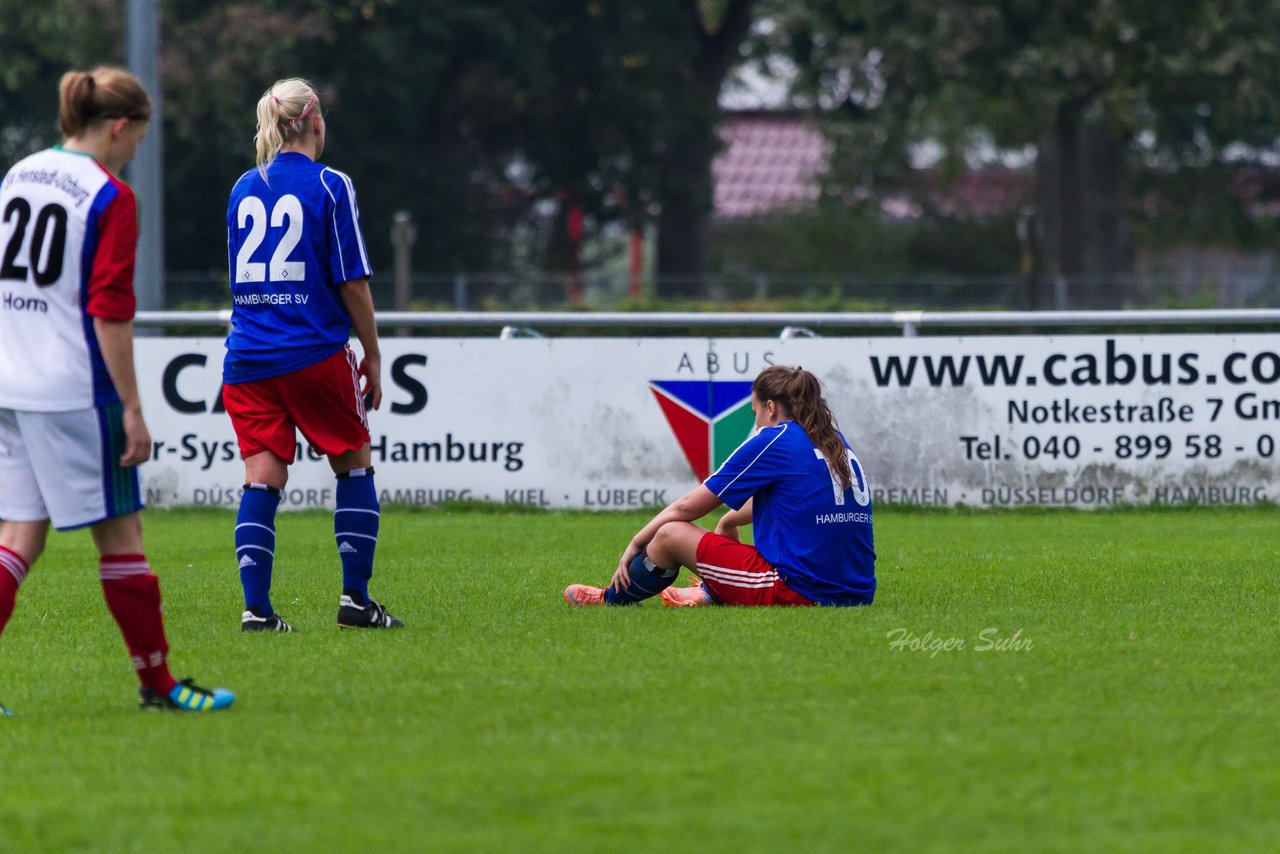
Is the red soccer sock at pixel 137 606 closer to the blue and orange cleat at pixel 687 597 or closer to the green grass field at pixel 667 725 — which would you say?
the green grass field at pixel 667 725

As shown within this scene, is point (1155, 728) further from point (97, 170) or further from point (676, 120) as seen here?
point (676, 120)

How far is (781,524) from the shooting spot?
Answer: 7059 millimetres

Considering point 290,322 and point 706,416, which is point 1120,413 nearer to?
point 706,416

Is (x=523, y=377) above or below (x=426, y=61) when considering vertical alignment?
below

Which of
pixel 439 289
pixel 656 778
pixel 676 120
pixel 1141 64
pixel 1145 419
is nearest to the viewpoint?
pixel 656 778

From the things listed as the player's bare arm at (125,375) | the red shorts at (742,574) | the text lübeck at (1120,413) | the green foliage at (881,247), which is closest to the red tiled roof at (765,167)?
the green foliage at (881,247)

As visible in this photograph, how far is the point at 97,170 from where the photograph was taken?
487 centimetres

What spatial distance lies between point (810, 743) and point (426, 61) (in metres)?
26.9

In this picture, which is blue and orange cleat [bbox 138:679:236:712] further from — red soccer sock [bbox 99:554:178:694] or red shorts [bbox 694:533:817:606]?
red shorts [bbox 694:533:817:606]

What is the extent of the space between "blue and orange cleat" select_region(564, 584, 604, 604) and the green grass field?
0.14 meters

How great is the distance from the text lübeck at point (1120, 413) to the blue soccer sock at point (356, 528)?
6.28m

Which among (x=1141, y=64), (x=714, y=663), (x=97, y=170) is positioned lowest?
(x=714, y=663)

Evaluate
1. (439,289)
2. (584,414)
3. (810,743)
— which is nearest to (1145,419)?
(584,414)

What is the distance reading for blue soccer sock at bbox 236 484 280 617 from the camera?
663 cm
